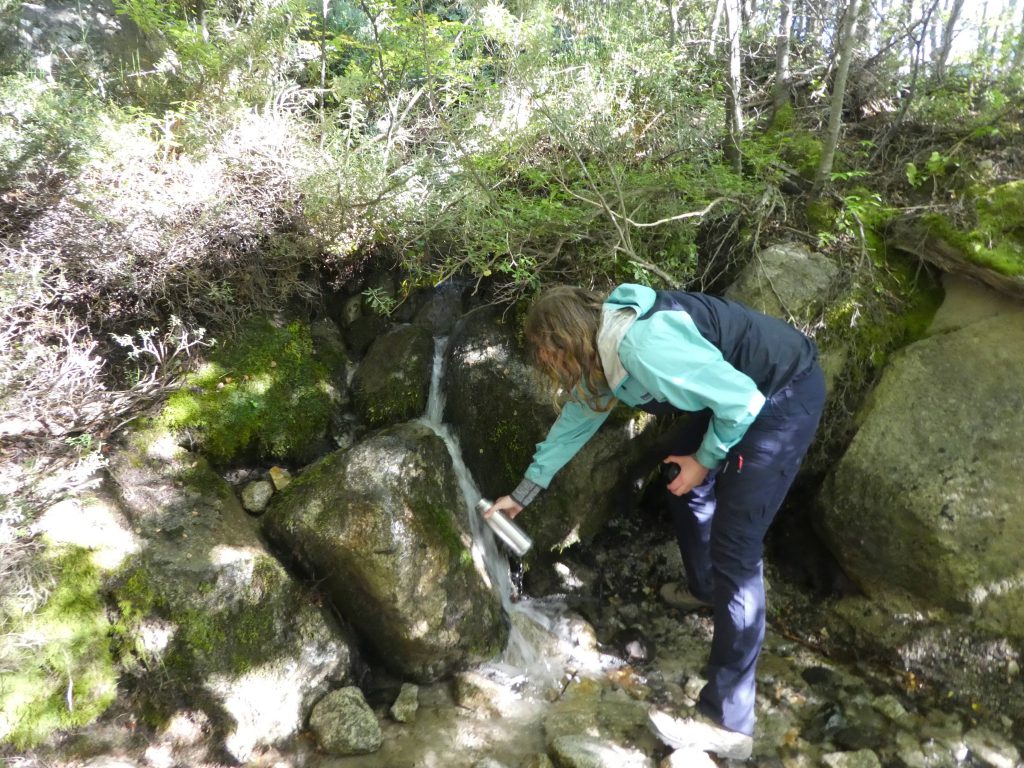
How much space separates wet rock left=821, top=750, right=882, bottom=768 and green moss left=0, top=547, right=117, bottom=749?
343 cm

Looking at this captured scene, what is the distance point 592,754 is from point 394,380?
103 inches

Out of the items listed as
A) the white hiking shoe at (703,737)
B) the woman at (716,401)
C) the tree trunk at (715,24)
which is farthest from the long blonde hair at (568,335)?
the tree trunk at (715,24)

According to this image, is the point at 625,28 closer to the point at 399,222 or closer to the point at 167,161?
the point at 399,222

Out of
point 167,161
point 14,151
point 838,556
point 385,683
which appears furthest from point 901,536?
point 14,151

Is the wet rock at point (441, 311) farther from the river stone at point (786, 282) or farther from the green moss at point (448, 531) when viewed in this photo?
the river stone at point (786, 282)

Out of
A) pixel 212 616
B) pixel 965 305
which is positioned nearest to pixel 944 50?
pixel 965 305

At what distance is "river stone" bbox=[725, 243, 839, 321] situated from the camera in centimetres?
399

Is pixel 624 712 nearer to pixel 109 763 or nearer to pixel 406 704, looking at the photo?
pixel 406 704

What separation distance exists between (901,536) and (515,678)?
2403 mm

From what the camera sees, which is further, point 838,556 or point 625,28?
point 625,28

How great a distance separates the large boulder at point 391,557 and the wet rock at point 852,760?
1.80 meters

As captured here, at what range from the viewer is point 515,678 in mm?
3555

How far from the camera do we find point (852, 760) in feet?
9.65

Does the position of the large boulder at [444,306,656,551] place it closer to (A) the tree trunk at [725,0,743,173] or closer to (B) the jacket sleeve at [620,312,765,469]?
(B) the jacket sleeve at [620,312,765,469]
